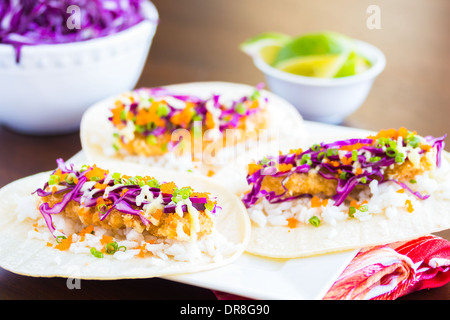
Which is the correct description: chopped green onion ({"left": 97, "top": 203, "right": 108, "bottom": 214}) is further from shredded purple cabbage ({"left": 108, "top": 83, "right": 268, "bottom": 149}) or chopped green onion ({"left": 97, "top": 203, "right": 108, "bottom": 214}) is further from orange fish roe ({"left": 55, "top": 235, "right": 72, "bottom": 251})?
shredded purple cabbage ({"left": 108, "top": 83, "right": 268, "bottom": 149})

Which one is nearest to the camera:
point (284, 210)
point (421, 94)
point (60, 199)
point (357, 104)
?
point (60, 199)

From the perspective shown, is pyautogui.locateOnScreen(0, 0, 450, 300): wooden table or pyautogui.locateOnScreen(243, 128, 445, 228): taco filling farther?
pyautogui.locateOnScreen(243, 128, 445, 228): taco filling

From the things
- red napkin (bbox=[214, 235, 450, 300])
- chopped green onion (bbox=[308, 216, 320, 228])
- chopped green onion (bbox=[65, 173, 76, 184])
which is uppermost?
chopped green onion (bbox=[65, 173, 76, 184])

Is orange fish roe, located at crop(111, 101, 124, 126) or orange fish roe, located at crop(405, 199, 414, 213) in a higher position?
orange fish roe, located at crop(111, 101, 124, 126)

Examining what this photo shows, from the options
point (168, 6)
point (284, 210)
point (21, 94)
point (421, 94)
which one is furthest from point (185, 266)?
point (168, 6)

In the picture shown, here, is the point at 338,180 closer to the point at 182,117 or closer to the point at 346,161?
the point at 346,161

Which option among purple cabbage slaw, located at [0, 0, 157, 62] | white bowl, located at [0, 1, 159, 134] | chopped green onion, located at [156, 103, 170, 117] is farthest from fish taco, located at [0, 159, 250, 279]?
purple cabbage slaw, located at [0, 0, 157, 62]
